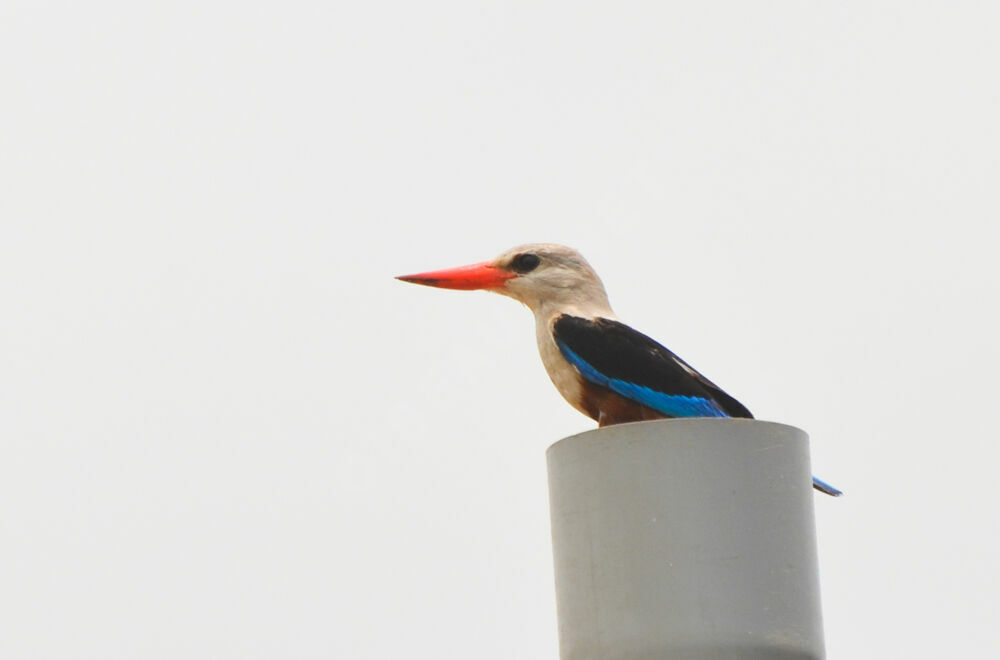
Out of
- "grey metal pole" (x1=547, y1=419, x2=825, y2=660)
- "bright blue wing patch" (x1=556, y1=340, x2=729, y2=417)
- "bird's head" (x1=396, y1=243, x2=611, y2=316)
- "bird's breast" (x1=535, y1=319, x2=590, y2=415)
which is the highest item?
"bird's head" (x1=396, y1=243, x2=611, y2=316)

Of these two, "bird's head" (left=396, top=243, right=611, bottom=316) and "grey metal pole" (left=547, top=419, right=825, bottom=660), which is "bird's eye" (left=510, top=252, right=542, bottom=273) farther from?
"grey metal pole" (left=547, top=419, right=825, bottom=660)

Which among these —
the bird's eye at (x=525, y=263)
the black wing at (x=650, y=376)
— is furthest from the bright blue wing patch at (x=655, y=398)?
the bird's eye at (x=525, y=263)

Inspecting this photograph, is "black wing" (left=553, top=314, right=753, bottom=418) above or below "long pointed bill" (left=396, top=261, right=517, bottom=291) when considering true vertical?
below

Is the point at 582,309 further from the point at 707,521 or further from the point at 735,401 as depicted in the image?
the point at 707,521

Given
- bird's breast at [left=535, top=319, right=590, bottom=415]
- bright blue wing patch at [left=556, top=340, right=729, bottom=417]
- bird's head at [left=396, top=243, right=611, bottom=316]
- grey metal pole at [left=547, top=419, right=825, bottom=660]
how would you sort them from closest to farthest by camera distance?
grey metal pole at [left=547, top=419, right=825, bottom=660]
bright blue wing patch at [left=556, top=340, right=729, bottom=417]
bird's breast at [left=535, top=319, right=590, bottom=415]
bird's head at [left=396, top=243, right=611, bottom=316]

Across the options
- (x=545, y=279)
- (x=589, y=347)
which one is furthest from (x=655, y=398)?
(x=545, y=279)

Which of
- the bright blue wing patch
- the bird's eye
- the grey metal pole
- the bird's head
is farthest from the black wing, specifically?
the grey metal pole

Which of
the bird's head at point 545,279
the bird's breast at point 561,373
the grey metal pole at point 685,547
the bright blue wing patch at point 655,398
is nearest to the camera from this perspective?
the grey metal pole at point 685,547

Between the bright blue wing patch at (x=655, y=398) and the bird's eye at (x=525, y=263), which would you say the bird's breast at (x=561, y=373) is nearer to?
the bright blue wing patch at (x=655, y=398)
